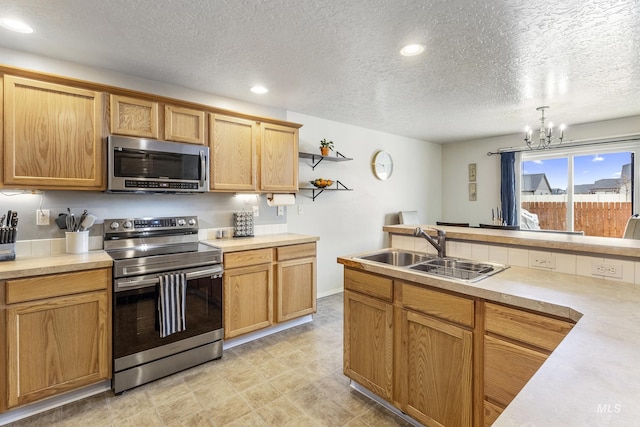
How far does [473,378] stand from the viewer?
1.51 metres

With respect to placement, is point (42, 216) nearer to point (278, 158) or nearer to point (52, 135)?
point (52, 135)

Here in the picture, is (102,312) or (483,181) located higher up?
(483,181)

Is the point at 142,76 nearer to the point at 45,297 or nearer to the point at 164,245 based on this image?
the point at 164,245

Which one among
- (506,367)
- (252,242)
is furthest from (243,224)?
(506,367)

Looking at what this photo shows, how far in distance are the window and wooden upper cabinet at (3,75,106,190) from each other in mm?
5747

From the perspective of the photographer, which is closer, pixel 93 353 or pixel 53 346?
pixel 53 346

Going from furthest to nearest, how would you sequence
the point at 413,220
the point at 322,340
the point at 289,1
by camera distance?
the point at 413,220 → the point at 322,340 → the point at 289,1

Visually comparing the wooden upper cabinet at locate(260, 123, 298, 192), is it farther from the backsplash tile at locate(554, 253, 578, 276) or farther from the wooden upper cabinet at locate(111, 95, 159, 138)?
the backsplash tile at locate(554, 253, 578, 276)

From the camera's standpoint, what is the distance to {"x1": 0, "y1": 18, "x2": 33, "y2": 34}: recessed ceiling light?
1859mm

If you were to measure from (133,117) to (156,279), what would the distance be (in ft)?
4.29

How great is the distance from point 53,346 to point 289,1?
256 cm

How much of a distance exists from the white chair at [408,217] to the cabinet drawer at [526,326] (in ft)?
12.2

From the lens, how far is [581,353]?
86cm

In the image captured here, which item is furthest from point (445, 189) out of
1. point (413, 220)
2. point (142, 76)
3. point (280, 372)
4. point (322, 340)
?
point (142, 76)
